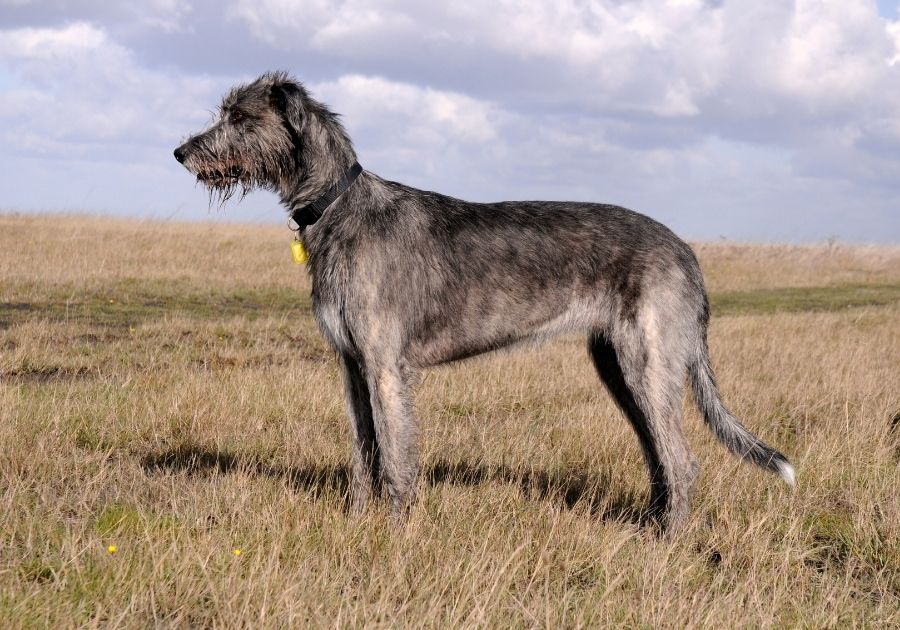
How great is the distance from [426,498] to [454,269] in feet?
4.51

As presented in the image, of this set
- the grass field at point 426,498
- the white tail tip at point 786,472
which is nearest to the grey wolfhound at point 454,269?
the white tail tip at point 786,472

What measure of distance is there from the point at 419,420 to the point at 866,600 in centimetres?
406

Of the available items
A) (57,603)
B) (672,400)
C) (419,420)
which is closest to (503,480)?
(672,400)

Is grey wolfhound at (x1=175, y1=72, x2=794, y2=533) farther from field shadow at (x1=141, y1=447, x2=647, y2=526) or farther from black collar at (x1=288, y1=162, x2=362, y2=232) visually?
field shadow at (x1=141, y1=447, x2=647, y2=526)

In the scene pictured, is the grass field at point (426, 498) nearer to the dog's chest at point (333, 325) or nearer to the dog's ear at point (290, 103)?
the dog's chest at point (333, 325)

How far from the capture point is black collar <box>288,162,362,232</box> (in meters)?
5.28

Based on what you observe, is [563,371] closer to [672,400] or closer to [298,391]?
[298,391]

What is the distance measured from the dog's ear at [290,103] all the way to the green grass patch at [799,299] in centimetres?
1477

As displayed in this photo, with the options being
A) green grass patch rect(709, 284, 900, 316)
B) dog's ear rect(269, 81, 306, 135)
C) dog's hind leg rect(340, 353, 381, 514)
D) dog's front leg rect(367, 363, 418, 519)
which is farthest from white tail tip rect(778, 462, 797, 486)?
green grass patch rect(709, 284, 900, 316)

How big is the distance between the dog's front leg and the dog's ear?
5.09 ft

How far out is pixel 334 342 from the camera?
518cm

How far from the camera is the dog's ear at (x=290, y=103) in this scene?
5.32 meters

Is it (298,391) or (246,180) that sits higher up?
(246,180)

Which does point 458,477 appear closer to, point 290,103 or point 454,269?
point 454,269
